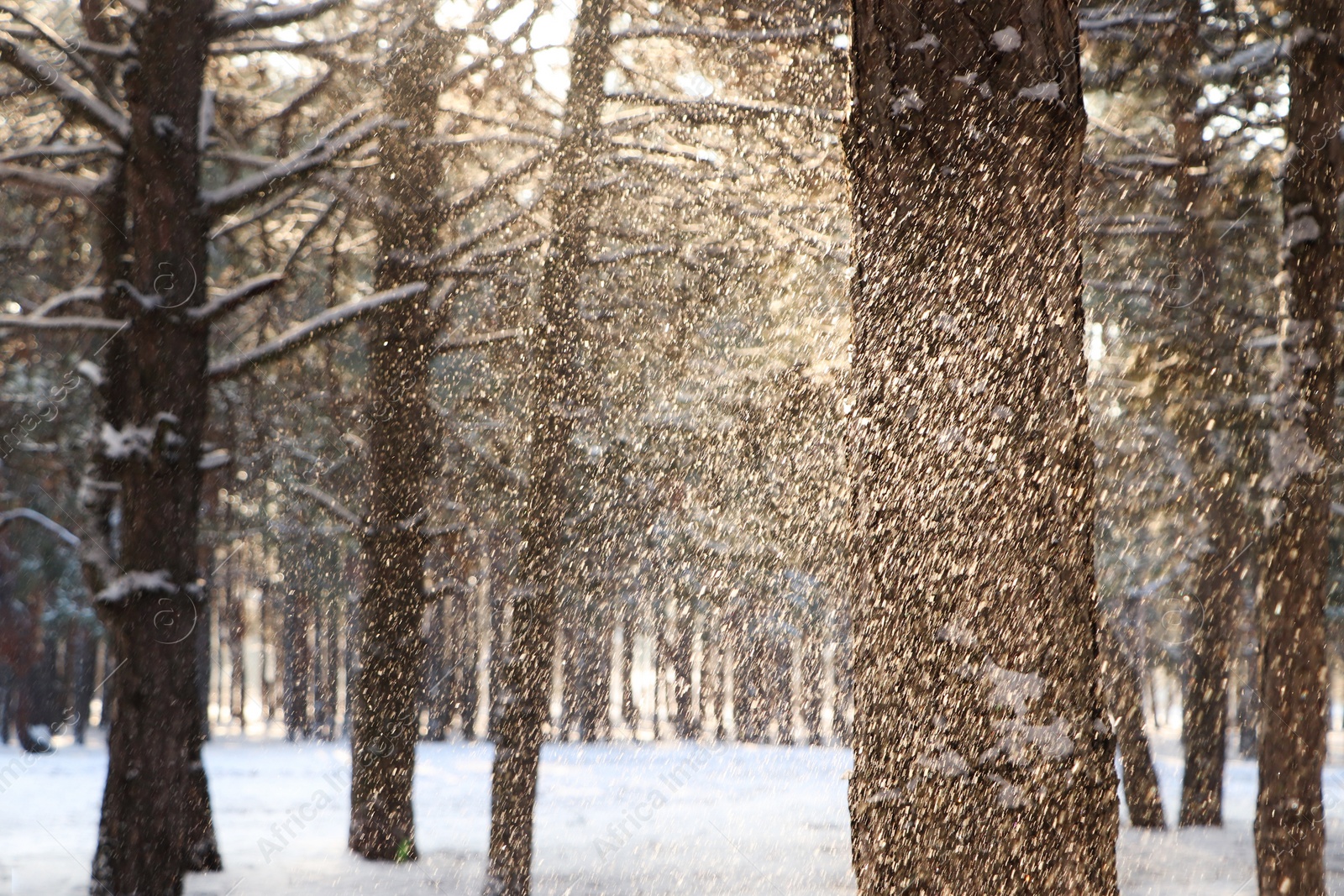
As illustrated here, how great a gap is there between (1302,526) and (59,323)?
807 centimetres

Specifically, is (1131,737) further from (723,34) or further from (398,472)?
(723,34)

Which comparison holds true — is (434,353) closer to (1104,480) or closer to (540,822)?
(540,822)

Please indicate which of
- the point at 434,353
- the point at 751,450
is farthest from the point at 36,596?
the point at 751,450

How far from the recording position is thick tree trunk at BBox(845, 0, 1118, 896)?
2490mm

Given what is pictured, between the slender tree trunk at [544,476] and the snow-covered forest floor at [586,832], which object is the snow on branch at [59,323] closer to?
the slender tree trunk at [544,476]

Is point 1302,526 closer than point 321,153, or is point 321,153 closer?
point 321,153

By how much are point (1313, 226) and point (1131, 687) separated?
6.98 meters

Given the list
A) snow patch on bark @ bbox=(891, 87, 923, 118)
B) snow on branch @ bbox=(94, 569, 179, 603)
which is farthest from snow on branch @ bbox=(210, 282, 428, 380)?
snow patch on bark @ bbox=(891, 87, 923, 118)

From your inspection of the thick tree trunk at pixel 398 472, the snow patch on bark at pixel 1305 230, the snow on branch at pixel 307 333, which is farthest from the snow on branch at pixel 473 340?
the snow patch on bark at pixel 1305 230

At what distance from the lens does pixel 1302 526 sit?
6.85m

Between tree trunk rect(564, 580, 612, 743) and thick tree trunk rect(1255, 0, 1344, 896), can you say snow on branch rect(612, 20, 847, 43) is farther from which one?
tree trunk rect(564, 580, 612, 743)

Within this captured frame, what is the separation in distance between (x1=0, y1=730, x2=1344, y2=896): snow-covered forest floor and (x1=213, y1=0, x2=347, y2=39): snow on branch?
6.73 m

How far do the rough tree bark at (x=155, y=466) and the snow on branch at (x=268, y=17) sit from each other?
15cm

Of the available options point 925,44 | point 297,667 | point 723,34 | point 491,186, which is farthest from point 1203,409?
point 297,667
